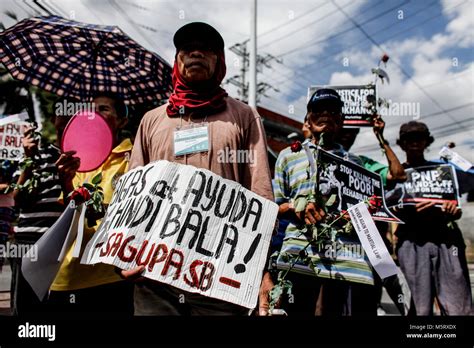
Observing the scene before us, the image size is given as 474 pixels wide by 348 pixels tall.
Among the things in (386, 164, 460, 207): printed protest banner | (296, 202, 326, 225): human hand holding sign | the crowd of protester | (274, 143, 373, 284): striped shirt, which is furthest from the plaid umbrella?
(386, 164, 460, 207): printed protest banner

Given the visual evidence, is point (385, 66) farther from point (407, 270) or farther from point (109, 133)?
point (109, 133)

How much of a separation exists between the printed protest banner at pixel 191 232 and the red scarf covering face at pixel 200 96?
0.29 m

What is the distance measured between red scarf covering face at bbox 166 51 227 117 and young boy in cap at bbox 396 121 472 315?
79.7 inches

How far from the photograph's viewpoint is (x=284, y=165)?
290 cm

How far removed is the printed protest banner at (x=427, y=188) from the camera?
3500mm

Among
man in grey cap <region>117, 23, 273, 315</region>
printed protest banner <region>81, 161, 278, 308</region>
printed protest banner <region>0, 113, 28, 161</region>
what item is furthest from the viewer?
printed protest banner <region>0, 113, 28, 161</region>

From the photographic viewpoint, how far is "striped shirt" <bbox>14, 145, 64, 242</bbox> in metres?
2.89

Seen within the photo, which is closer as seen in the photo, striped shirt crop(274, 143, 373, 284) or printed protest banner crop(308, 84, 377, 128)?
striped shirt crop(274, 143, 373, 284)

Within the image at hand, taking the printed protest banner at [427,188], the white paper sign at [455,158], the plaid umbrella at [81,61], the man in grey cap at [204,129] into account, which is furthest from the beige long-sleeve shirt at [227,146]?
the white paper sign at [455,158]

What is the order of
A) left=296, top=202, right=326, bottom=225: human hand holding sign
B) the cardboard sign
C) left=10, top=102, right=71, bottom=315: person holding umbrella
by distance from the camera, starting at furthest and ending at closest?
left=10, top=102, right=71, bottom=315: person holding umbrella
the cardboard sign
left=296, top=202, right=326, bottom=225: human hand holding sign

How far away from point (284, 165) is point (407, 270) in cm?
145

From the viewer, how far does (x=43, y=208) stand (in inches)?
115

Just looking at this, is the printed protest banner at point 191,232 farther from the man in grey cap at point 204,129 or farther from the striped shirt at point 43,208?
the striped shirt at point 43,208

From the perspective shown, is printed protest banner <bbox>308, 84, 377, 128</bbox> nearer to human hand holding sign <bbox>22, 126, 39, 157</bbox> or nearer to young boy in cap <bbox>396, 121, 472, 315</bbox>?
young boy in cap <bbox>396, 121, 472, 315</bbox>
